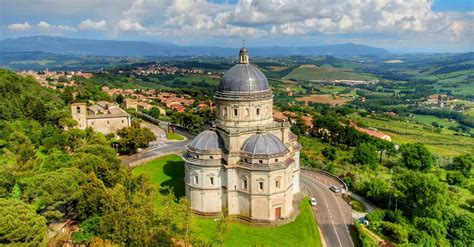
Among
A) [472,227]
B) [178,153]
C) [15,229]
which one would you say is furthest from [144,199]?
[472,227]

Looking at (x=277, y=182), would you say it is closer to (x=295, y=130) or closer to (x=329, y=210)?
(x=329, y=210)

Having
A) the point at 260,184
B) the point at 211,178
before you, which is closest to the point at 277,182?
the point at 260,184

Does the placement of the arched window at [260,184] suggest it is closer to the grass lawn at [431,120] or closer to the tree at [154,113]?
the tree at [154,113]

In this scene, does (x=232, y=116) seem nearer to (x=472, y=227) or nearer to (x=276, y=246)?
(x=276, y=246)

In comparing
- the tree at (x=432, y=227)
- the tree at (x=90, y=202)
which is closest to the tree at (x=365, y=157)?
the tree at (x=432, y=227)

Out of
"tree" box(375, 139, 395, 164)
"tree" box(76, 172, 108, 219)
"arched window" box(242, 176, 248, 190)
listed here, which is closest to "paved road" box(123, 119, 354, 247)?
"arched window" box(242, 176, 248, 190)
